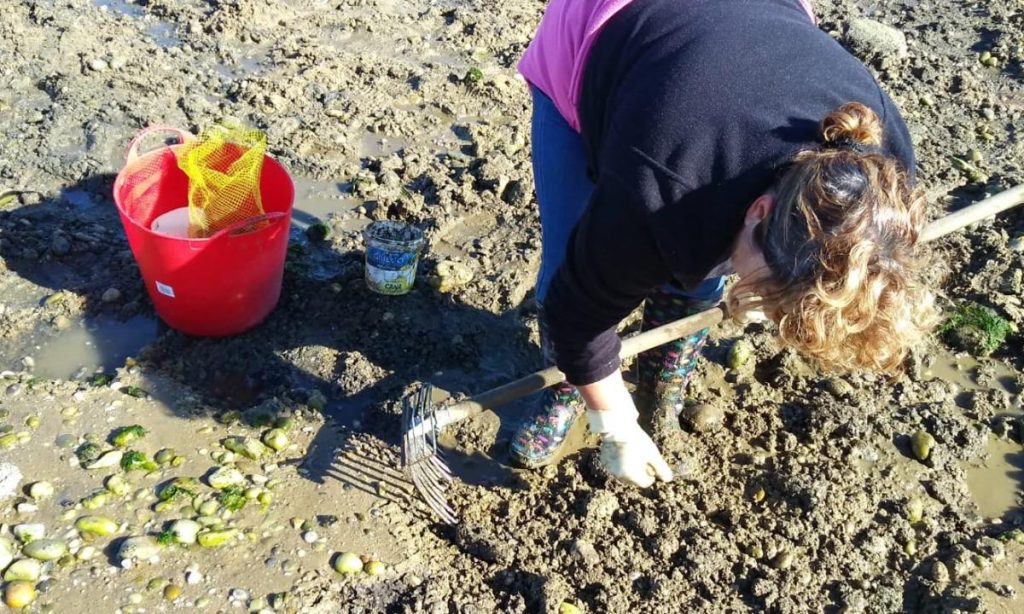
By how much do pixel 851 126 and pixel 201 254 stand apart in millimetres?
2253

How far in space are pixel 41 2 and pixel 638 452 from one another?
4.75m

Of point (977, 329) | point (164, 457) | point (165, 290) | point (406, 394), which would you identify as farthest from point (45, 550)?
point (977, 329)

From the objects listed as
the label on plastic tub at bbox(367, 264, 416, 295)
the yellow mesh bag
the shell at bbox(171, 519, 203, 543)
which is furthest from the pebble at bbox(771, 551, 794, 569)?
the yellow mesh bag

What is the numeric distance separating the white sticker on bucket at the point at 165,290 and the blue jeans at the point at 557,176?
1480mm

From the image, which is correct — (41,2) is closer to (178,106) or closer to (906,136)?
(178,106)

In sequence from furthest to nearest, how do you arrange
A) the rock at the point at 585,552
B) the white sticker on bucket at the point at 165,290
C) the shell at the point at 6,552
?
the white sticker on bucket at the point at 165,290, the rock at the point at 585,552, the shell at the point at 6,552

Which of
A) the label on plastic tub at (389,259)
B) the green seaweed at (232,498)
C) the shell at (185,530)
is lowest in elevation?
the green seaweed at (232,498)

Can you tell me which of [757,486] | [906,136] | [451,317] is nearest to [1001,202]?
[757,486]

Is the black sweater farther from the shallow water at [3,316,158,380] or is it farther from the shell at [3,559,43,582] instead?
the shallow water at [3,316,158,380]

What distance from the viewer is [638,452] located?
102 inches

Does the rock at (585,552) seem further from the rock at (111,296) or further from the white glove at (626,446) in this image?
the rock at (111,296)

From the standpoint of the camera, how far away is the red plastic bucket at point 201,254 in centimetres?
306

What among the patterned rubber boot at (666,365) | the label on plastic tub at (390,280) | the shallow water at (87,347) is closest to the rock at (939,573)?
the patterned rubber boot at (666,365)

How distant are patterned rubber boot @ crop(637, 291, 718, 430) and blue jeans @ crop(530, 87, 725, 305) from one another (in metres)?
0.50
